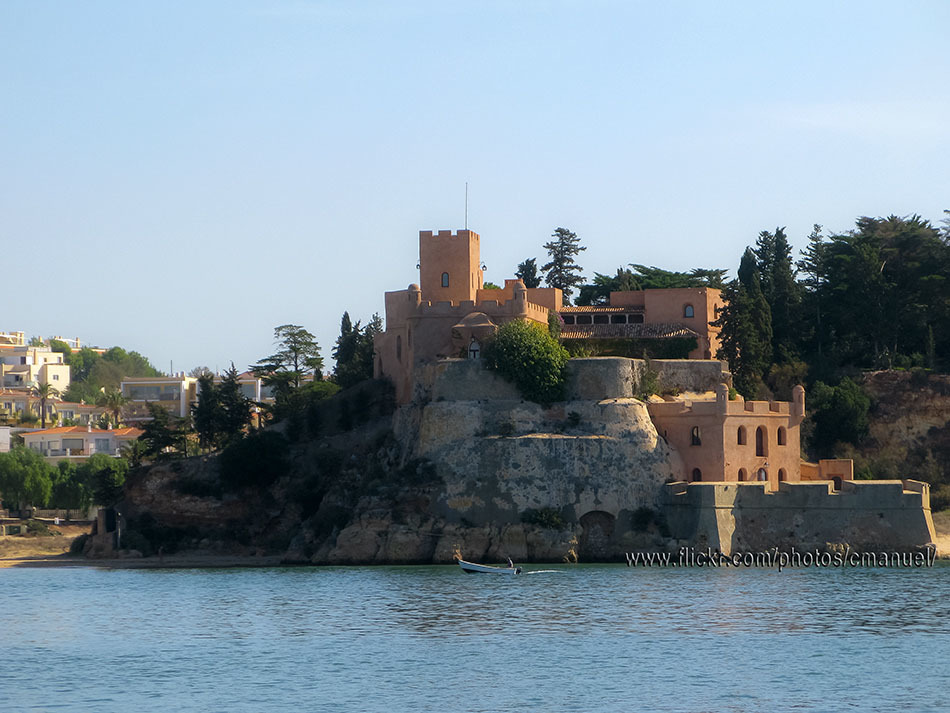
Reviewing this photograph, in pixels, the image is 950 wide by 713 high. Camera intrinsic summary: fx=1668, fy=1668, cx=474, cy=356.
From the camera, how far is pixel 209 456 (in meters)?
76.0

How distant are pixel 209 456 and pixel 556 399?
1759 cm

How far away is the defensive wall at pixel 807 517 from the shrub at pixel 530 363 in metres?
7.45

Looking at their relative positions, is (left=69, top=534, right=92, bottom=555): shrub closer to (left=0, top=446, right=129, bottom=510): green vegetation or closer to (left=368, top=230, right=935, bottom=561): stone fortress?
(left=0, top=446, right=129, bottom=510): green vegetation

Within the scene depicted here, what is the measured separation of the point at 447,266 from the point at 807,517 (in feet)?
67.9

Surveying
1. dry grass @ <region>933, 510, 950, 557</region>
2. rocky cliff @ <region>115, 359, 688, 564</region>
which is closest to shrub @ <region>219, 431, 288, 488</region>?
rocky cliff @ <region>115, 359, 688, 564</region>

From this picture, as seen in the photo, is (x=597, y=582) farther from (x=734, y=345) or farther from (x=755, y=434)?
(x=734, y=345)

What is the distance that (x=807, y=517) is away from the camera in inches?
2525

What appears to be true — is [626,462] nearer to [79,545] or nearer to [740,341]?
[740,341]

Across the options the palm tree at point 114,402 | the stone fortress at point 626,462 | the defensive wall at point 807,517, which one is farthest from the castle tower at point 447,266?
the palm tree at point 114,402

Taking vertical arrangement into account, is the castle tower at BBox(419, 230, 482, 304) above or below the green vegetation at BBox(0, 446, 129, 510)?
above

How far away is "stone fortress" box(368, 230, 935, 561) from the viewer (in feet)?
210

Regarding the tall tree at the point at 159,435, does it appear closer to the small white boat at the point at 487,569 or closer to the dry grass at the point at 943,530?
the small white boat at the point at 487,569

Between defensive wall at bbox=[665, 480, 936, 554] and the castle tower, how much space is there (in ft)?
53.4

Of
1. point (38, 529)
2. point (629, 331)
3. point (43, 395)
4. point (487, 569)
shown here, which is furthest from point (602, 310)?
point (43, 395)
